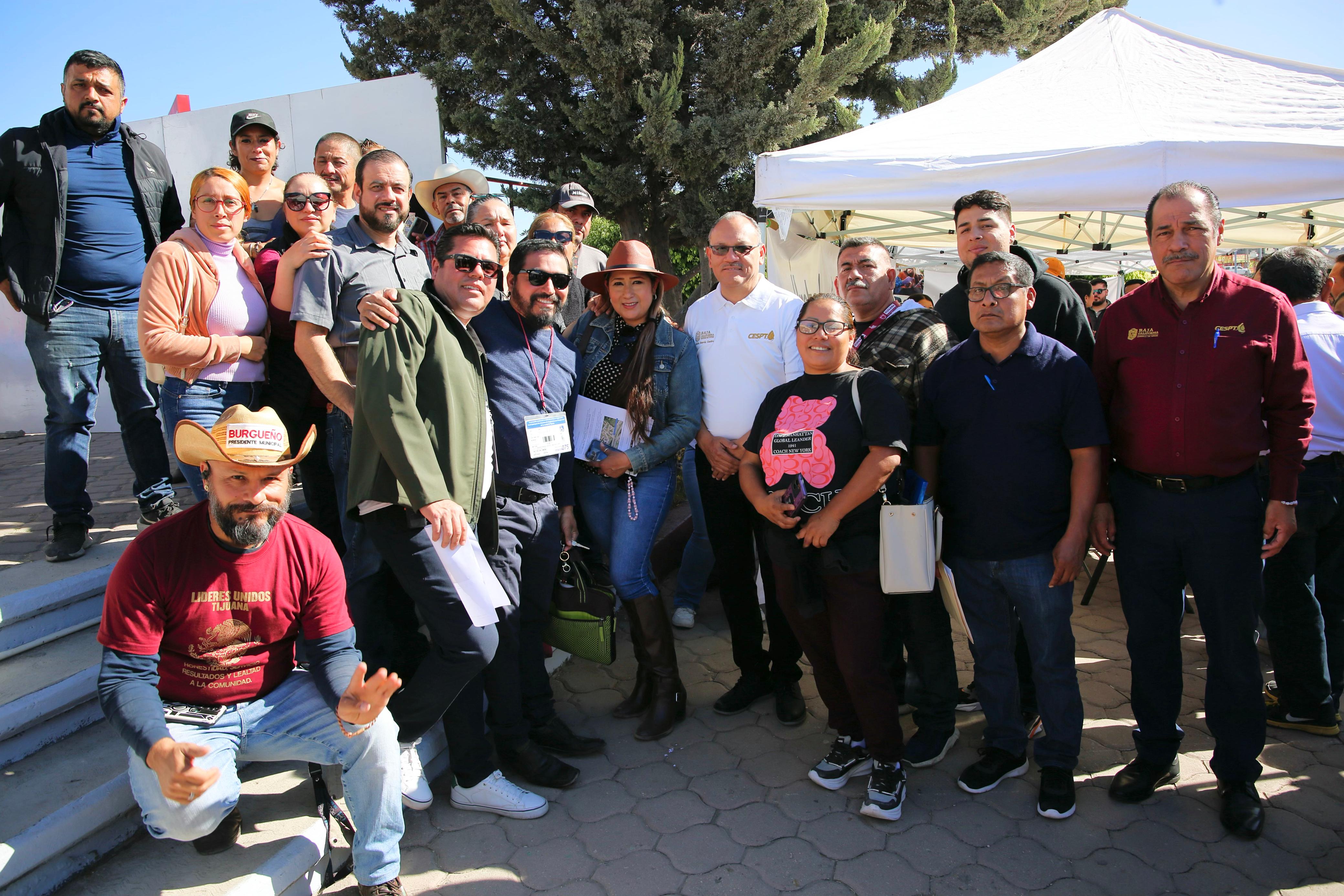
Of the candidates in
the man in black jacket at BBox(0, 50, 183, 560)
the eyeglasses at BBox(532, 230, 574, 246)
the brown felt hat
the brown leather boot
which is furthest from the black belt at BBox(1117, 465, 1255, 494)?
the man in black jacket at BBox(0, 50, 183, 560)

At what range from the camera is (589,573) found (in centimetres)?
331

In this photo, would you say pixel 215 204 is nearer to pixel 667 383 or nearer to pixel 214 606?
pixel 214 606

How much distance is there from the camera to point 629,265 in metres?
3.27

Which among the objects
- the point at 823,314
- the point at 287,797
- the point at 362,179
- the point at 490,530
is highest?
the point at 362,179

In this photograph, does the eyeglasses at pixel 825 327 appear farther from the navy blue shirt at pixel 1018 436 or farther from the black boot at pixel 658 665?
the black boot at pixel 658 665

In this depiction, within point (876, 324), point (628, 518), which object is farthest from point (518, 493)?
point (876, 324)

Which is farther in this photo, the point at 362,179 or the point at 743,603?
the point at 743,603

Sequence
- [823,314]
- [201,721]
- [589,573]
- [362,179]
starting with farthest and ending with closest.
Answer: [589,573] → [362,179] → [823,314] → [201,721]

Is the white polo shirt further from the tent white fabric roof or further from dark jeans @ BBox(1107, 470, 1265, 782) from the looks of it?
the tent white fabric roof

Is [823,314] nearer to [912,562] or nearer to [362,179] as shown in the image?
[912,562]

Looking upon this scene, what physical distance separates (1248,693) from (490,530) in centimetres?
265

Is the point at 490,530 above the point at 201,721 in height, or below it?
above

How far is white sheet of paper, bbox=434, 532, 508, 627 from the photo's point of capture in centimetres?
249

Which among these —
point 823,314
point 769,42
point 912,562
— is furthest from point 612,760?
point 769,42
